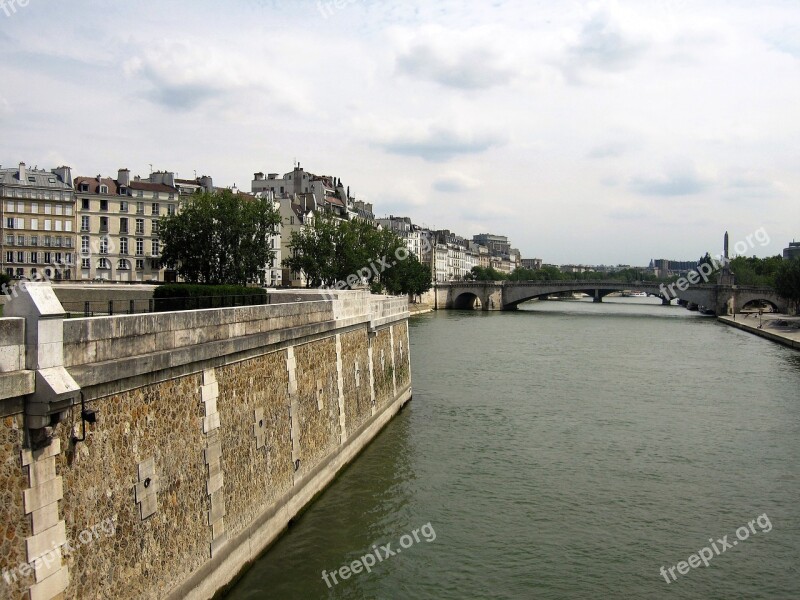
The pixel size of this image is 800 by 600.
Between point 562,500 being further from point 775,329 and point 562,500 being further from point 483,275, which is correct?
point 483,275

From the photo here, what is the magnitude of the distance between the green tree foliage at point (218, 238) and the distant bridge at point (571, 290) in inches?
2031

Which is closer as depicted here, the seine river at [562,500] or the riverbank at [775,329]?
the seine river at [562,500]

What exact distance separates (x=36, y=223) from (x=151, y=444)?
4660cm

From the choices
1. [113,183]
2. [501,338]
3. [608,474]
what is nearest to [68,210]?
[113,183]

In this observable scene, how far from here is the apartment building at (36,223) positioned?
48750mm

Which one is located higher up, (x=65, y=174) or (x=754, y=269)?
(x=65, y=174)

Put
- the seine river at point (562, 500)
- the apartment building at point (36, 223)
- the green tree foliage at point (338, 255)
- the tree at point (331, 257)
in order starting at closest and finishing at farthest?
1. the seine river at point (562, 500)
2. the apartment building at point (36, 223)
3. the tree at point (331, 257)
4. the green tree foliage at point (338, 255)

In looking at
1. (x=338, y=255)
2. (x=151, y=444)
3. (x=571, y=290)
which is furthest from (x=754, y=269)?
(x=151, y=444)

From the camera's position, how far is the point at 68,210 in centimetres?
5066

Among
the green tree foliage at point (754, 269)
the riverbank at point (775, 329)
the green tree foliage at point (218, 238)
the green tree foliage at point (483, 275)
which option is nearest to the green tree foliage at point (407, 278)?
the green tree foliage at point (218, 238)

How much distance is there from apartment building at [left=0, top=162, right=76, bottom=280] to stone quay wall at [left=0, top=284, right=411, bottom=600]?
40245mm

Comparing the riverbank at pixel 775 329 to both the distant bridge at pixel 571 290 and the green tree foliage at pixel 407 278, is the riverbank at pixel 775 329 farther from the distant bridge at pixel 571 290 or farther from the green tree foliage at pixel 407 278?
the green tree foliage at pixel 407 278

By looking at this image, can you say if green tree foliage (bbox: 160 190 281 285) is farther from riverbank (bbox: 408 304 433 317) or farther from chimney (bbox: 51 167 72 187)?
riverbank (bbox: 408 304 433 317)

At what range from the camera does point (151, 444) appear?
8773 mm
